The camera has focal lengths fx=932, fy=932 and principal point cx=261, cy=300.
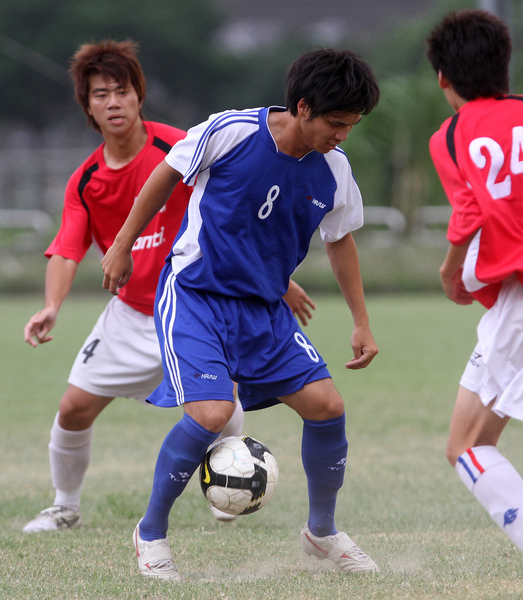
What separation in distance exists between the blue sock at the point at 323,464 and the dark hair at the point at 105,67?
1.85m

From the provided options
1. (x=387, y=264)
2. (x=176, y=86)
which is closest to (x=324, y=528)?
(x=387, y=264)

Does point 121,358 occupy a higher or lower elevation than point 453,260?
lower

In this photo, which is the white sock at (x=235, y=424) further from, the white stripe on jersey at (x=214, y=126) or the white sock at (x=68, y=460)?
the white stripe on jersey at (x=214, y=126)

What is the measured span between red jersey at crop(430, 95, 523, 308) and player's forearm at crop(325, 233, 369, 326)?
53 cm

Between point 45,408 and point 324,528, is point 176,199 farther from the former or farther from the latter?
point 45,408

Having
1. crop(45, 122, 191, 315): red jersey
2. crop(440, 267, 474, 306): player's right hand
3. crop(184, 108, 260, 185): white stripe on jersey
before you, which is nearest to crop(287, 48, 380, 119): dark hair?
crop(184, 108, 260, 185): white stripe on jersey

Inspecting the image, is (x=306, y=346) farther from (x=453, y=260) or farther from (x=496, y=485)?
(x=496, y=485)

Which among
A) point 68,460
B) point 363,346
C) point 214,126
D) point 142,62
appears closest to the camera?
point 214,126

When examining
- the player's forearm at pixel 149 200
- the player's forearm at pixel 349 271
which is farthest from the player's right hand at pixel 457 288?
the player's forearm at pixel 149 200

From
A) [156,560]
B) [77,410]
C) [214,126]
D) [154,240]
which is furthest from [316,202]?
[77,410]

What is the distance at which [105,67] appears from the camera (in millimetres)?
4207

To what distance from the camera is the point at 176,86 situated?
146ft

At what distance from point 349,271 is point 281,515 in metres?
1.49

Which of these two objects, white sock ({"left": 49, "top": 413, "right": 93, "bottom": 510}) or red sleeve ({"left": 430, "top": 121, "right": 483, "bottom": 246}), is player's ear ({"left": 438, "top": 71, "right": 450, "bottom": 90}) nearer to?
red sleeve ({"left": 430, "top": 121, "right": 483, "bottom": 246})
